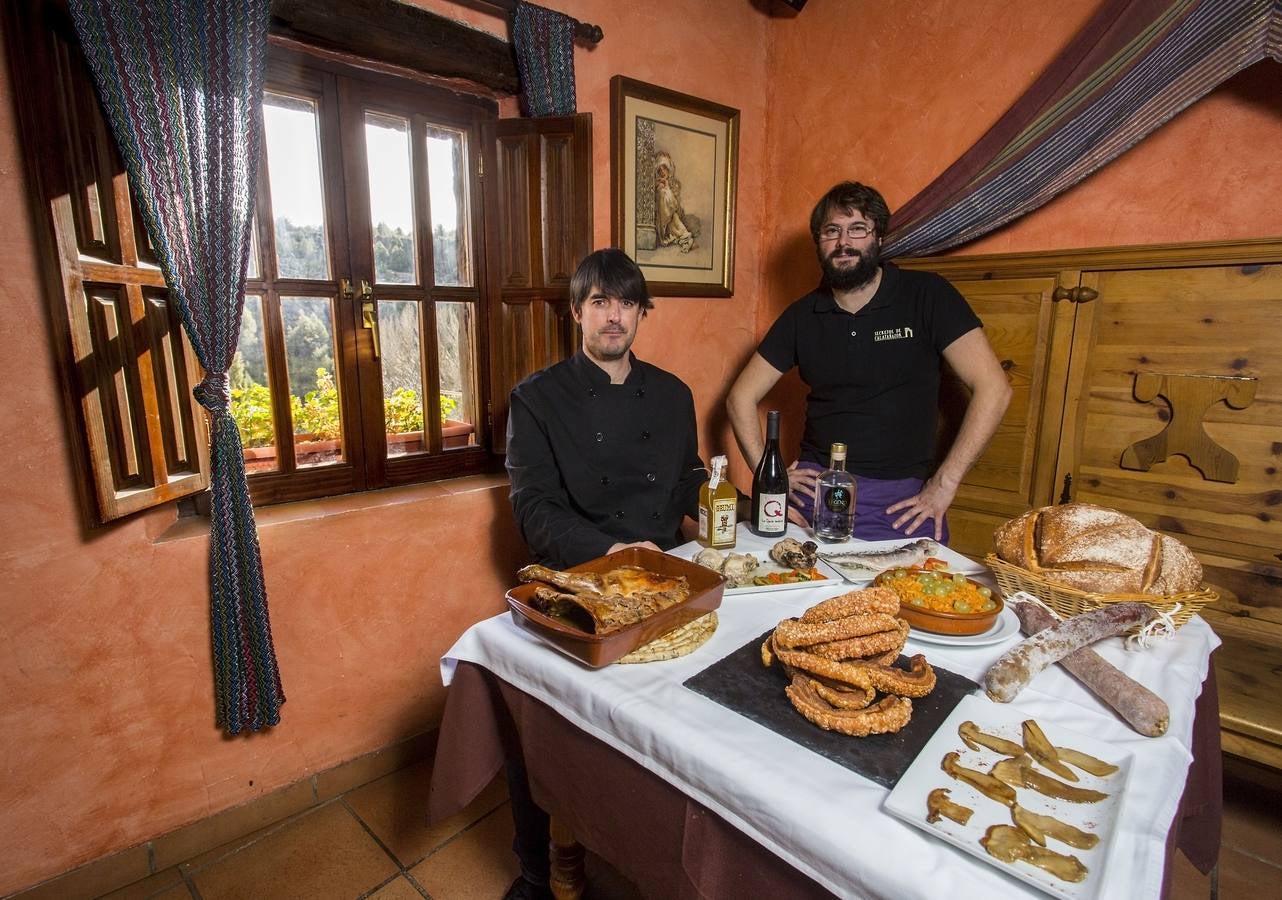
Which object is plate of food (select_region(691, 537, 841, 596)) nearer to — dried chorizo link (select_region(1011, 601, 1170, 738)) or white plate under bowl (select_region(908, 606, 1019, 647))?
white plate under bowl (select_region(908, 606, 1019, 647))

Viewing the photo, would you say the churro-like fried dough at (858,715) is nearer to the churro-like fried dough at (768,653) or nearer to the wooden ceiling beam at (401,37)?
the churro-like fried dough at (768,653)

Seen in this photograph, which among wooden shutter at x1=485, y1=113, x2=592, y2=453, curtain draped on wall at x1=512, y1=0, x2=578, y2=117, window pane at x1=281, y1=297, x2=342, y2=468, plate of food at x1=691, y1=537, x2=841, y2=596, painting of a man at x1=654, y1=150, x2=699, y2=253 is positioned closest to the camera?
plate of food at x1=691, y1=537, x2=841, y2=596

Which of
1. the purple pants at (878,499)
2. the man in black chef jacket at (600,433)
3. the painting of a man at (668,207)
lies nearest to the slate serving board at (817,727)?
the man in black chef jacket at (600,433)

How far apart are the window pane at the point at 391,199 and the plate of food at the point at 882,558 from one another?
1789 millimetres

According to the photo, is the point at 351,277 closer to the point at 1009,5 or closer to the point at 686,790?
the point at 686,790

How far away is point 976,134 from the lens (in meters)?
2.73

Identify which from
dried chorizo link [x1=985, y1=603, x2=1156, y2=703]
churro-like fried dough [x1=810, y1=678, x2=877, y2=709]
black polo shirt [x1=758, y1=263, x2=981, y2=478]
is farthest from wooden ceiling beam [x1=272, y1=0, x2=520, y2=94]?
dried chorizo link [x1=985, y1=603, x2=1156, y2=703]

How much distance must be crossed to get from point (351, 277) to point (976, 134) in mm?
2523

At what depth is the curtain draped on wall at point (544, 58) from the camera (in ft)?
7.72

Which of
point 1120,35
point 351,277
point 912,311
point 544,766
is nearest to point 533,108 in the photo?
point 351,277

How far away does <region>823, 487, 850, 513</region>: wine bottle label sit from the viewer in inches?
70.3

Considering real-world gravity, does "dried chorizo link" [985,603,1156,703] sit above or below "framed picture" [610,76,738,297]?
below

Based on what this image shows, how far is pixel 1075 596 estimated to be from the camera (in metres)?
1.26

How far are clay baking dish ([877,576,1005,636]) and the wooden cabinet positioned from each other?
45.9 inches
